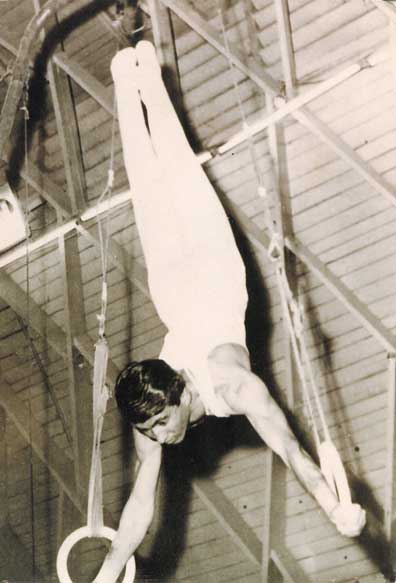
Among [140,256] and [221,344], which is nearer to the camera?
[221,344]

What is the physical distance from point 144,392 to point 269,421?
22.8 inches

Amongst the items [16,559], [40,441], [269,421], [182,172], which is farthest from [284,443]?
[16,559]

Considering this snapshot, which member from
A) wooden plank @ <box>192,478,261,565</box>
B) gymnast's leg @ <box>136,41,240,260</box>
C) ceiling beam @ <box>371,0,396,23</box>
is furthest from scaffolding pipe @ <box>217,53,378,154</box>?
wooden plank @ <box>192,478,261,565</box>

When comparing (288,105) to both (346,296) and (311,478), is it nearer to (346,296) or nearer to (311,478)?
(346,296)

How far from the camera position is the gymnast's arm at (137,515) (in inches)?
116

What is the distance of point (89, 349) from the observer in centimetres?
506

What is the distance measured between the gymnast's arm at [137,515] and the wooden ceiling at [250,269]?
1679 mm

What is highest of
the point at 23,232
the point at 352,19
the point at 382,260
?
the point at 23,232

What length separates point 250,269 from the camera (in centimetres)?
473

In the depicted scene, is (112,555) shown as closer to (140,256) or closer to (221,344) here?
(221,344)

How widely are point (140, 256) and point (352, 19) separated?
2177 millimetres

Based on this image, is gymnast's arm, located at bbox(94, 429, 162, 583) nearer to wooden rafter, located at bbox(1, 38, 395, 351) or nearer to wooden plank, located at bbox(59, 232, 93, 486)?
wooden rafter, located at bbox(1, 38, 395, 351)

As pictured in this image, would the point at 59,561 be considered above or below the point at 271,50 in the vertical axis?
below

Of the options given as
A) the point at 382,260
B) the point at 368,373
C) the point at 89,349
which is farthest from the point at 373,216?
the point at 89,349
